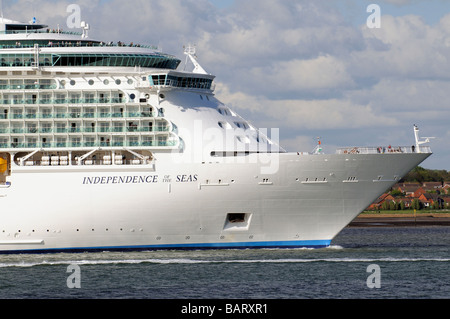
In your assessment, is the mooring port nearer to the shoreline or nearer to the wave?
the wave

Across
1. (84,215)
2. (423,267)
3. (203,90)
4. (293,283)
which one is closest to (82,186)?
(84,215)

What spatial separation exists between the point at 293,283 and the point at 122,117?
14827 millimetres

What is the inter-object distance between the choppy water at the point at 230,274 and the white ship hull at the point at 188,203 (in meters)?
0.82

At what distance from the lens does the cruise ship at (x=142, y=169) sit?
156ft

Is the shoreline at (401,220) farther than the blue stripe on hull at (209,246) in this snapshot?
Yes

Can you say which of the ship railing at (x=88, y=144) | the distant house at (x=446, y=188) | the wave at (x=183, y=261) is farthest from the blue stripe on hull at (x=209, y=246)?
the distant house at (x=446, y=188)

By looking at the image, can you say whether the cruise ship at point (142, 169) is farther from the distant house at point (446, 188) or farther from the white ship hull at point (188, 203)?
the distant house at point (446, 188)

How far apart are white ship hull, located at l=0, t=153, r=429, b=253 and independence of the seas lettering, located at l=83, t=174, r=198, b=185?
0.05 m

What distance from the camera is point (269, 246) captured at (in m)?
48.3

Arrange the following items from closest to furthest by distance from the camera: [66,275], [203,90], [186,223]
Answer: [66,275]
[186,223]
[203,90]

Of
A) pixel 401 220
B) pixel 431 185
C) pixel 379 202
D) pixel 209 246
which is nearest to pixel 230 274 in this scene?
pixel 209 246

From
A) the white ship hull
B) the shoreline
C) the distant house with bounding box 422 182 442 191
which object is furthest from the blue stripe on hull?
the distant house with bounding box 422 182 442 191

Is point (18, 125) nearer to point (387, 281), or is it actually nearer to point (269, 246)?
point (269, 246)

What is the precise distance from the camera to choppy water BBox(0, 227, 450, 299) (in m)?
37.1
